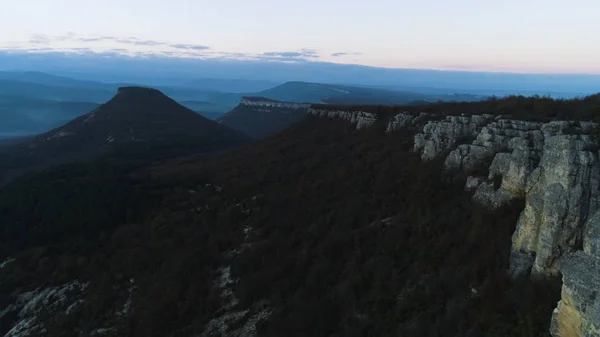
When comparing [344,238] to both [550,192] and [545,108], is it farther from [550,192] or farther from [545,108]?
[545,108]

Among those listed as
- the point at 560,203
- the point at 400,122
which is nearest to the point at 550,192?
the point at 560,203

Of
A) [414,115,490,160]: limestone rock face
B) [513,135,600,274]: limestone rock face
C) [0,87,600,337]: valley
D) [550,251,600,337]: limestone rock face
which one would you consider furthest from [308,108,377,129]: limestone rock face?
[550,251,600,337]: limestone rock face

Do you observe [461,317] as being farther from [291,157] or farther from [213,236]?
[291,157]

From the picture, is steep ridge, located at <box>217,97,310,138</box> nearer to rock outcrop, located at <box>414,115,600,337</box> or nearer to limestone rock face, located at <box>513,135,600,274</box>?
rock outcrop, located at <box>414,115,600,337</box>

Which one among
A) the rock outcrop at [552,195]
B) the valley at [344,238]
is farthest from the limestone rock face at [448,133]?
the rock outcrop at [552,195]

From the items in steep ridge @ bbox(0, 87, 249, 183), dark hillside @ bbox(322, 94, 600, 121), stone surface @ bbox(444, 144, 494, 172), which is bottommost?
steep ridge @ bbox(0, 87, 249, 183)

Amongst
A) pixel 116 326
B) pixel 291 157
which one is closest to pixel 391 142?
pixel 291 157
